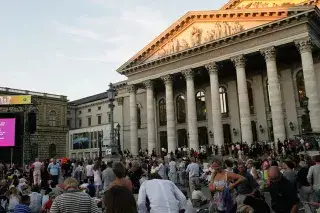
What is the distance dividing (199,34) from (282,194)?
29.7 meters

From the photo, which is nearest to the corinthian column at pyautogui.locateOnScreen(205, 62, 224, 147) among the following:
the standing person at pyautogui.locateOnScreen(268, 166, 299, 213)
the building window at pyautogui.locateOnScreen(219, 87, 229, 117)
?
the building window at pyautogui.locateOnScreen(219, 87, 229, 117)

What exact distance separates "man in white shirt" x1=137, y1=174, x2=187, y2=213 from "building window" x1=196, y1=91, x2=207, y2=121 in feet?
110

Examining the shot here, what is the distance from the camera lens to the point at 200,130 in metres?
38.4

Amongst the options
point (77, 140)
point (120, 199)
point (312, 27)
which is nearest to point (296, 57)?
point (312, 27)

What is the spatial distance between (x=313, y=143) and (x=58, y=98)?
151 feet

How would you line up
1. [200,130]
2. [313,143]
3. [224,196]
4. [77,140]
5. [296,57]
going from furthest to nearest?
[77,140] < [200,130] < [296,57] < [313,143] < [224,196]

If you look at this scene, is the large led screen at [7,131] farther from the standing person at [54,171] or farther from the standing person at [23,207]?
the standing person at [23,207]

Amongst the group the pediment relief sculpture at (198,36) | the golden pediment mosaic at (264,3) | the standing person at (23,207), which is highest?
the golden pediment mosaic at (264,3)

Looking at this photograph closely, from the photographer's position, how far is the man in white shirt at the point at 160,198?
471 centimetres

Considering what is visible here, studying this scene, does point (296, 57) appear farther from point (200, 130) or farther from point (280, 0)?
point (200, 130)

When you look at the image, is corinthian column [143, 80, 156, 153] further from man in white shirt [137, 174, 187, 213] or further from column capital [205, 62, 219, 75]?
man in white shirt [137, 174, 187, 213]

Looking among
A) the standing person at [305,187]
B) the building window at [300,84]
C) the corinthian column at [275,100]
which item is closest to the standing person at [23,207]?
the standing person at [305,187]

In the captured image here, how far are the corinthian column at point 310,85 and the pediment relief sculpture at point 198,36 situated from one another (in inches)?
240

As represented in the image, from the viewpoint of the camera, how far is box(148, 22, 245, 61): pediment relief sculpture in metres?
31.3
